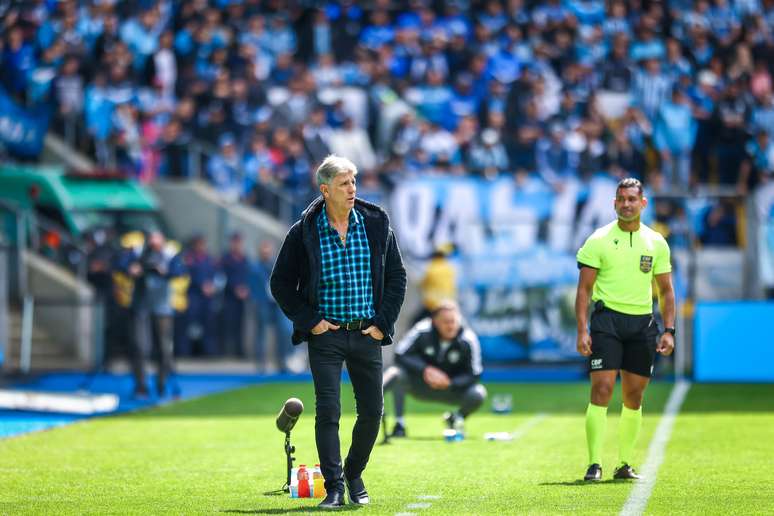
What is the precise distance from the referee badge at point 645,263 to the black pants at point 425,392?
4.36m

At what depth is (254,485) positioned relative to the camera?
10.4 m

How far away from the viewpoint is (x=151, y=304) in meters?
19.9

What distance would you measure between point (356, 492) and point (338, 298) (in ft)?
3.90

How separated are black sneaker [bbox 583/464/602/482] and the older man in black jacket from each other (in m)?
2.01

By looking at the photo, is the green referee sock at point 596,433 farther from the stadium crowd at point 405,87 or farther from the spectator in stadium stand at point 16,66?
the spectator in stadium stand at point 16,66

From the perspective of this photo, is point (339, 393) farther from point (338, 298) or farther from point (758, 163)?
point (758, 163)

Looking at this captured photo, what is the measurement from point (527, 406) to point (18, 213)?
973cm

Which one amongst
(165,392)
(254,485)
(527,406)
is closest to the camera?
(254,485)

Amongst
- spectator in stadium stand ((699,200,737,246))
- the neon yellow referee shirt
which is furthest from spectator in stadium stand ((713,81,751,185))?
the neon yellow referee shirt

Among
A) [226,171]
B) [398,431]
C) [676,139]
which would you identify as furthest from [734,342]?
[398,431]

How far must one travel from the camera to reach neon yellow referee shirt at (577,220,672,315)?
34.2 feet

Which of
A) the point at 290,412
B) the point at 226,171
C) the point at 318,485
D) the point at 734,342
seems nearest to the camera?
the point at 290,412

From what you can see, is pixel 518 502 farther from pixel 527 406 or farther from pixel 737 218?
pixel 737 218

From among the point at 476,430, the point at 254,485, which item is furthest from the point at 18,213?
the point at 254,485
